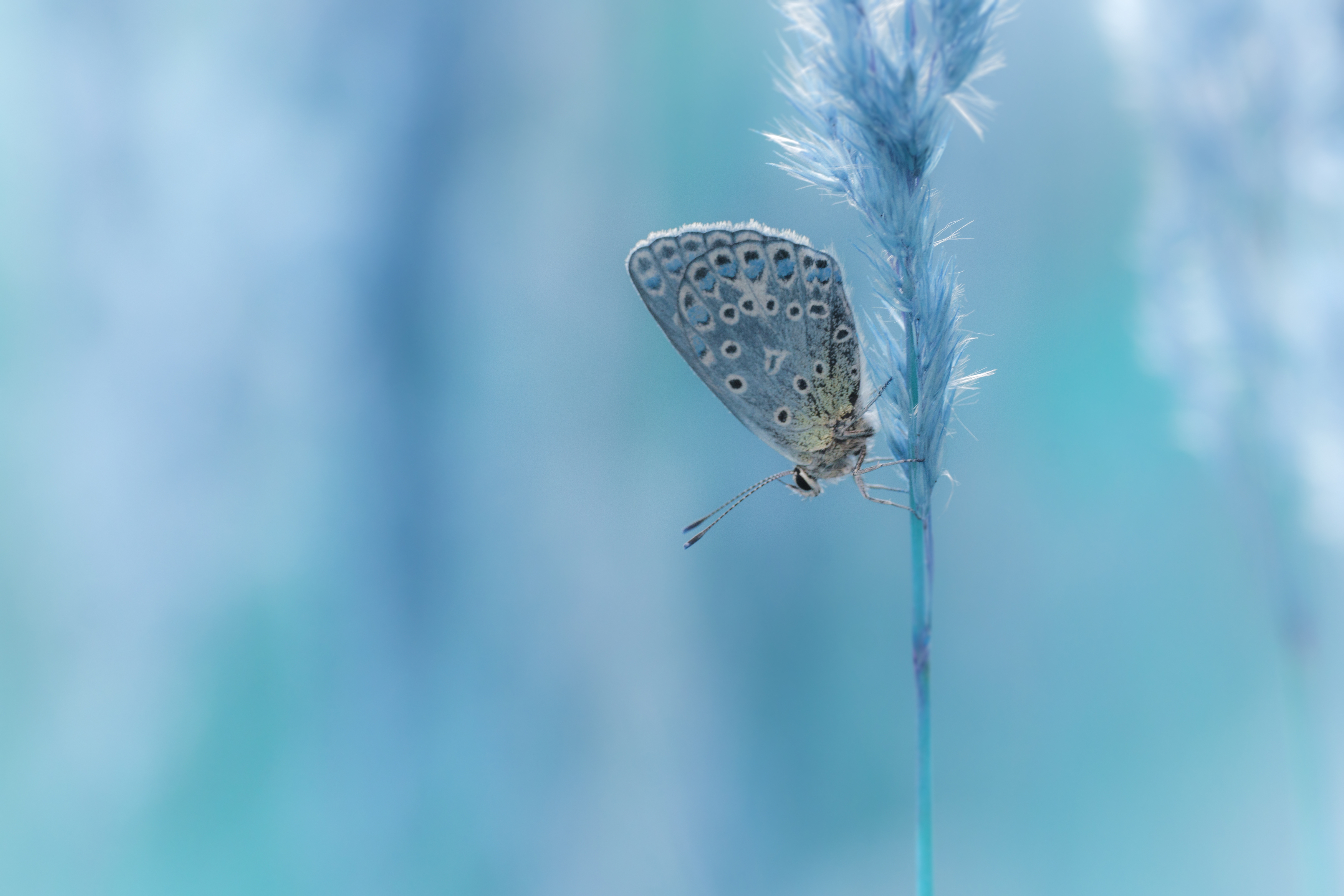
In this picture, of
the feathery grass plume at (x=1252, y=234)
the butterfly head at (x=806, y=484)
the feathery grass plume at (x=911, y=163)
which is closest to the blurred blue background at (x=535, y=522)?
the feathery grass plume at (x=1252, y=234)

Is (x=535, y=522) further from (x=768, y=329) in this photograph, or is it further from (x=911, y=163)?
(x=911, y=163)

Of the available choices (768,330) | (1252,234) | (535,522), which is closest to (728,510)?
(768,330)

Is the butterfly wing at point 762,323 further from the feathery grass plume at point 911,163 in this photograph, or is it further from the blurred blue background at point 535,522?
the blurred blue background at point 535,522

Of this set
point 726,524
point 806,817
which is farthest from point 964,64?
point 806,817

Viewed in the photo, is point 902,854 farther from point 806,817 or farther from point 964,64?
point 964,64

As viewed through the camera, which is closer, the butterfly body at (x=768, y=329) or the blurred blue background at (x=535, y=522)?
the butterfly body at (x=768, y=329)

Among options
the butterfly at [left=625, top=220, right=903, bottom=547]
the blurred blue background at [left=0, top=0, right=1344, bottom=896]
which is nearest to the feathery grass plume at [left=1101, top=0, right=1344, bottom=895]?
the blurred blue background at [left=0, top=0, right=1344, bottom=896]

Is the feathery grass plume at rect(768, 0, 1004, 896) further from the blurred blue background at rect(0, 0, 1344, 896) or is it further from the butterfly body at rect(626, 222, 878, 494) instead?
the blurred blue background at rect(0, 0, 1344, 896)
